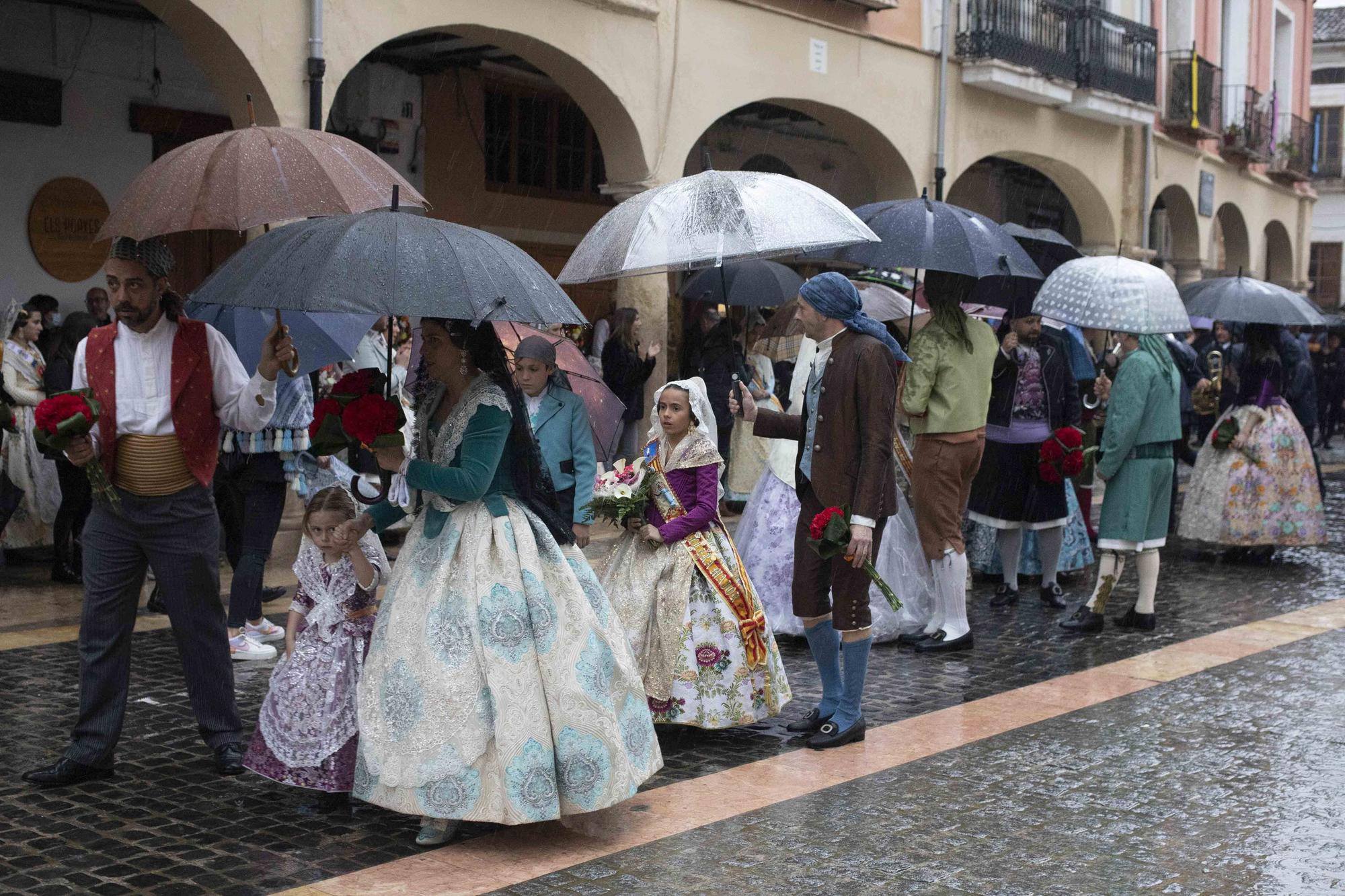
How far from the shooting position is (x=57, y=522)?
873 cm

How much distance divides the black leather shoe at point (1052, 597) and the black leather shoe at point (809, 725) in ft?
11.3

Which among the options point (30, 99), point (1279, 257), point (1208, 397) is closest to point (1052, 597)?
point (1208, 397)

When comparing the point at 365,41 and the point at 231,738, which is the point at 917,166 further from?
the point at 231,738

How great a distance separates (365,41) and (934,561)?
5777 mm

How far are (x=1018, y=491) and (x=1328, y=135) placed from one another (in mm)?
38062

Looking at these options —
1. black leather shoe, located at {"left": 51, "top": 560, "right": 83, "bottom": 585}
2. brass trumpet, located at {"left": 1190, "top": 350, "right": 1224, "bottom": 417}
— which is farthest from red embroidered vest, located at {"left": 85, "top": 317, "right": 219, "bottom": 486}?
brass trumpet, located at {"left": 1190, "top": 350, "right": 1224, "bottom": 417}

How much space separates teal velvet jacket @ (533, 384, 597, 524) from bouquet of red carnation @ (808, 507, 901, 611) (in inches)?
44.6

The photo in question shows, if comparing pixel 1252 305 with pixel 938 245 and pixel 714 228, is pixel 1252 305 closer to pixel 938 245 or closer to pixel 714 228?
pixel 938 245

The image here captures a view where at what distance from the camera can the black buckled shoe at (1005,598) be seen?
8906 mm

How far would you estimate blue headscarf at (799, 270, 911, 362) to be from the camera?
579 cm

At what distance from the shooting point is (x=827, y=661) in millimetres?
5828

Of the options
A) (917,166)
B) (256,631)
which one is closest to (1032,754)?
(256,631)

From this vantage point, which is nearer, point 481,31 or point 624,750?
point 624,750

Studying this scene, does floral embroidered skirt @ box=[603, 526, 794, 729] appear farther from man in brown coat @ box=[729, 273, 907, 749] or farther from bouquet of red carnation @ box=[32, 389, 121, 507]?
bouquet of red carnation @ box=[32, 389, 121, 507]
